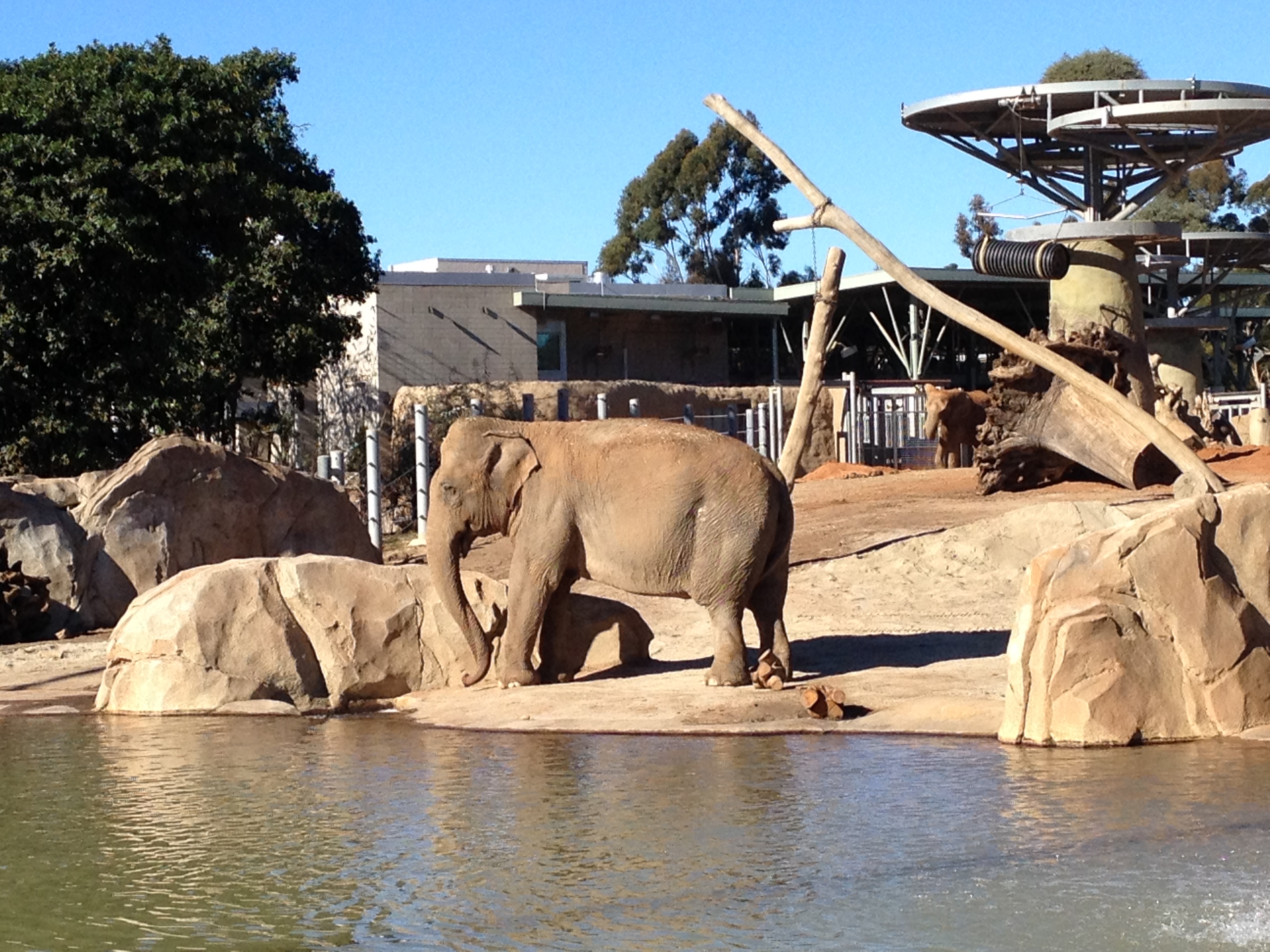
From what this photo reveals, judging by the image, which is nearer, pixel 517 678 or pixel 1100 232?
pixel 517 678

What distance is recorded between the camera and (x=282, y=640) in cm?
1173

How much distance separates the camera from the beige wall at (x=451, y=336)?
33.7 m

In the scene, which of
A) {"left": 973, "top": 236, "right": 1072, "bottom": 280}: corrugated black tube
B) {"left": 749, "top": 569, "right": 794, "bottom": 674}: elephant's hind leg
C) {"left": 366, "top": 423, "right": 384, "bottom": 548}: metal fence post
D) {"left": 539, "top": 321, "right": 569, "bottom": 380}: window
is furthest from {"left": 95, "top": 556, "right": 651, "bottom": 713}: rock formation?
{"left": 539, "top": 321, "right": 569, "bottom": 380}: window

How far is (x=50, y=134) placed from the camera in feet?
68.8

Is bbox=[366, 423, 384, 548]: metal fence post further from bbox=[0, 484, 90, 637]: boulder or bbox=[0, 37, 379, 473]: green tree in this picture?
bbox=[0, 484, 90, 637]: boulder

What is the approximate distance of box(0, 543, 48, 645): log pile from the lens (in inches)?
599

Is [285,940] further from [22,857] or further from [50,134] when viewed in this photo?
[50,134]

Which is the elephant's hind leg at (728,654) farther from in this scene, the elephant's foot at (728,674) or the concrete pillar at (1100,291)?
the concrete pillar at (1100,291)

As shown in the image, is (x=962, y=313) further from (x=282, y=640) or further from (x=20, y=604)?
(x=20, y=604)

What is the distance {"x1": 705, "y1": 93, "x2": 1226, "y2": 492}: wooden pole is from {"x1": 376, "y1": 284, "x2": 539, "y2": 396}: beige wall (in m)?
17.4

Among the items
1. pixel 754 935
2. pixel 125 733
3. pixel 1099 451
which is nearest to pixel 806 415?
pixel 1099 451

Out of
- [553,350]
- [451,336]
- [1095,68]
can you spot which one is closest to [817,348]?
[451,336]

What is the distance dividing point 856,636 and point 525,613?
3.23 m

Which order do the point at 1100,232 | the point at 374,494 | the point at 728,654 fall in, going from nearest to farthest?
the point at 728,654 < the point at 374,494 < the point at 1100,232
